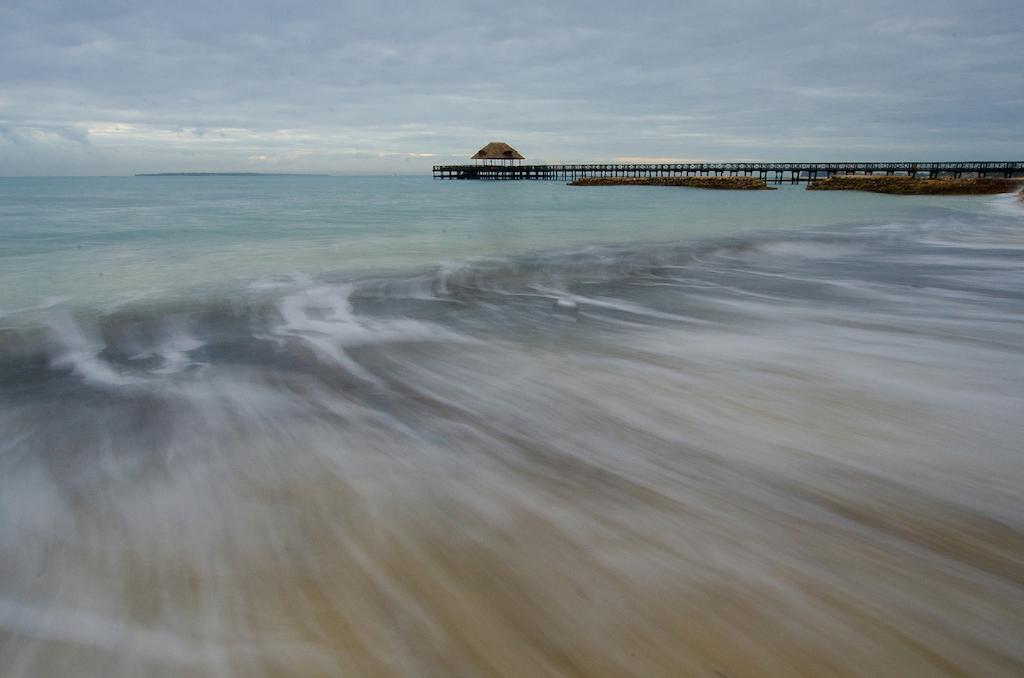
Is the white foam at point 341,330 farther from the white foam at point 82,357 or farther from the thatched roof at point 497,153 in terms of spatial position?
the thatched roof at point 497,153

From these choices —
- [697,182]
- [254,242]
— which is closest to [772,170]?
[697,182]

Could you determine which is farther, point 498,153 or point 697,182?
point 498,153

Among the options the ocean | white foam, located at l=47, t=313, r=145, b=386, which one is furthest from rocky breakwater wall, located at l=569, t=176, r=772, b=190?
white foam, located at l=47, t=313, r=145, b=386

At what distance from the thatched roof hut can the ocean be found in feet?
242

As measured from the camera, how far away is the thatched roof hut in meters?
77.1

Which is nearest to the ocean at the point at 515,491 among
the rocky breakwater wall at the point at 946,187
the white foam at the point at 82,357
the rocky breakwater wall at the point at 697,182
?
the white foam at the point at 82,357

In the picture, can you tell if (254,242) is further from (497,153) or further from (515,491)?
(497,153)

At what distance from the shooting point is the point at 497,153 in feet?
256

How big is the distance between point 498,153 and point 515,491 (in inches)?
3110

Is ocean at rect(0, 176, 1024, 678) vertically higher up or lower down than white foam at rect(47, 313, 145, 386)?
lower down

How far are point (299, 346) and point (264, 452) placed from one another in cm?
223

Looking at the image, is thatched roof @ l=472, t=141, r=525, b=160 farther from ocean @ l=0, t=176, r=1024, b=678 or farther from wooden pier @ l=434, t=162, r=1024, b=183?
ocean @ l=0, t=176, r=1024, b=678

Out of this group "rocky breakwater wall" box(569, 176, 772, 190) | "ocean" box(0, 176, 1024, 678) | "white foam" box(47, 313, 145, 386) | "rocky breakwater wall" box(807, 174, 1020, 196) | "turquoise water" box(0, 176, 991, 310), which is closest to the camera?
"ocean" box(0, 176, 1024, 678)

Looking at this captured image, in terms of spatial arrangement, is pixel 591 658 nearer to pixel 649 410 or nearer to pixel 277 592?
pixel 277 592
